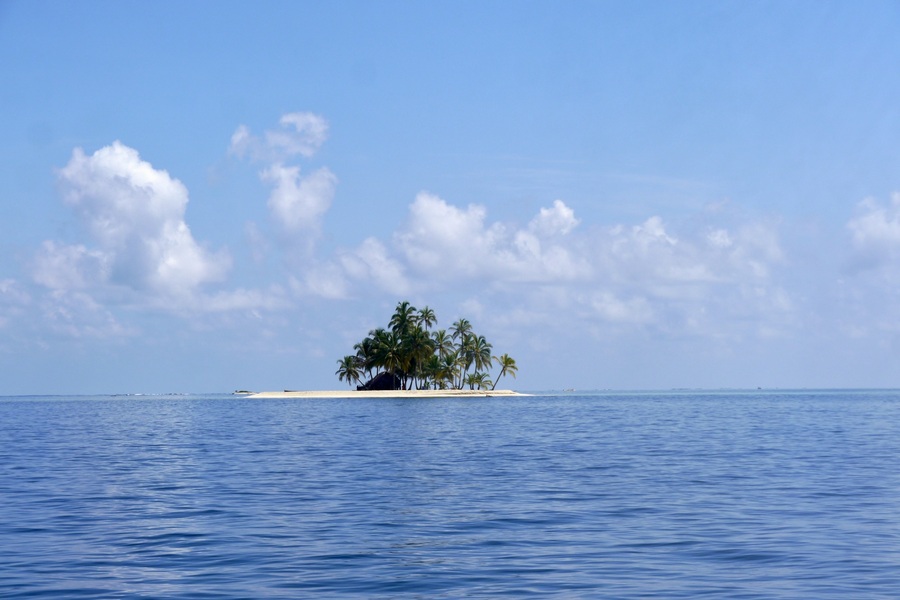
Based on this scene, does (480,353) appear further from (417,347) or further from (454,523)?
(454,523)

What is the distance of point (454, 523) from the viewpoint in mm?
23016

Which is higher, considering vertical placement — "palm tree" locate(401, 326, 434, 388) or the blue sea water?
"palm tree" locate(401, 326, 434, 388)

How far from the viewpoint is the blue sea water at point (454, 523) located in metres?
16.3

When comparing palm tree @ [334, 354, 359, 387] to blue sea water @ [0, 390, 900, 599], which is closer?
blue sea water @ [0, 390, 900, 599]

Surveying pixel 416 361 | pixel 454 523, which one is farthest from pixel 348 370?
pixel 454 523

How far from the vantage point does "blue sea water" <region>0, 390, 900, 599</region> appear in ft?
53.5

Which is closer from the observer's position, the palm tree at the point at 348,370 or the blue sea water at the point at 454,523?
the blue sea water at the point at 454,523

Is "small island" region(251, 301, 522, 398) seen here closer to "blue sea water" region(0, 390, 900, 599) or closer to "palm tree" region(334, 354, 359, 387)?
"palm tree" region(334, 354, 359, 387)

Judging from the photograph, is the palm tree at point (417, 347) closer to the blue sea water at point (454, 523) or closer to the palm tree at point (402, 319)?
the palm tree at point (402, 319)

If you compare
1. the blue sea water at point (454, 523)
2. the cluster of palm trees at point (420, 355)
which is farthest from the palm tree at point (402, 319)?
the blue sea water at point (454, 523)

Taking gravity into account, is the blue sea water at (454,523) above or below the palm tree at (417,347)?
below

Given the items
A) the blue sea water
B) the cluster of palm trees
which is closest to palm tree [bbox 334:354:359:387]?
the cluster of palm trees

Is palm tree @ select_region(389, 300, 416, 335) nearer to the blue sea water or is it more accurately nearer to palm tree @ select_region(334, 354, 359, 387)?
palm tree @ select_region(334, 354, 359, 387)

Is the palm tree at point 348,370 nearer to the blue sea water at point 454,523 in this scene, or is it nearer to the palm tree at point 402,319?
the palm tree at point 402,319
